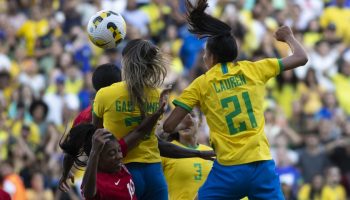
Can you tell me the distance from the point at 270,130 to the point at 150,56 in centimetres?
887

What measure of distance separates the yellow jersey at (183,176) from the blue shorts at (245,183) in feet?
4.72

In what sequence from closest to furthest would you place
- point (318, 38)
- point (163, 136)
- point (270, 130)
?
point (163, 136), point (270, 130), point (318, 38)

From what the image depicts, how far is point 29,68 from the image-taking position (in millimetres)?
18062

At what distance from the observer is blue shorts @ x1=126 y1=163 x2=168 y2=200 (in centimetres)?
906

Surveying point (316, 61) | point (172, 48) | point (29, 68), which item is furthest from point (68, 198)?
point (316, 61)

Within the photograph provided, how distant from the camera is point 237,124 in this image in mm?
8875

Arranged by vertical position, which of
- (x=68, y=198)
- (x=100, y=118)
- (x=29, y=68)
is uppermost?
(x=29, y=68)

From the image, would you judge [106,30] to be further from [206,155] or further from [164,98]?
[206,155]

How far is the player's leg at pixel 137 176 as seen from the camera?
9039mm

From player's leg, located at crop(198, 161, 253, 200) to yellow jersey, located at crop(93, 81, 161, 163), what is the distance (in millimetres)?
578

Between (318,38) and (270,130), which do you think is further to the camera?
(318,38)

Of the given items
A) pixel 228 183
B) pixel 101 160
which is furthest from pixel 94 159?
pixel 228 183

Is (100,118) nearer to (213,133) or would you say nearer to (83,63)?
(213,133)

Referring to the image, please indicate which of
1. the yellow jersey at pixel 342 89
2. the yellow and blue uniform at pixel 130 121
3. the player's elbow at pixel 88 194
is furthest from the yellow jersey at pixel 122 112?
the yellow jersey at pixel 342 89
